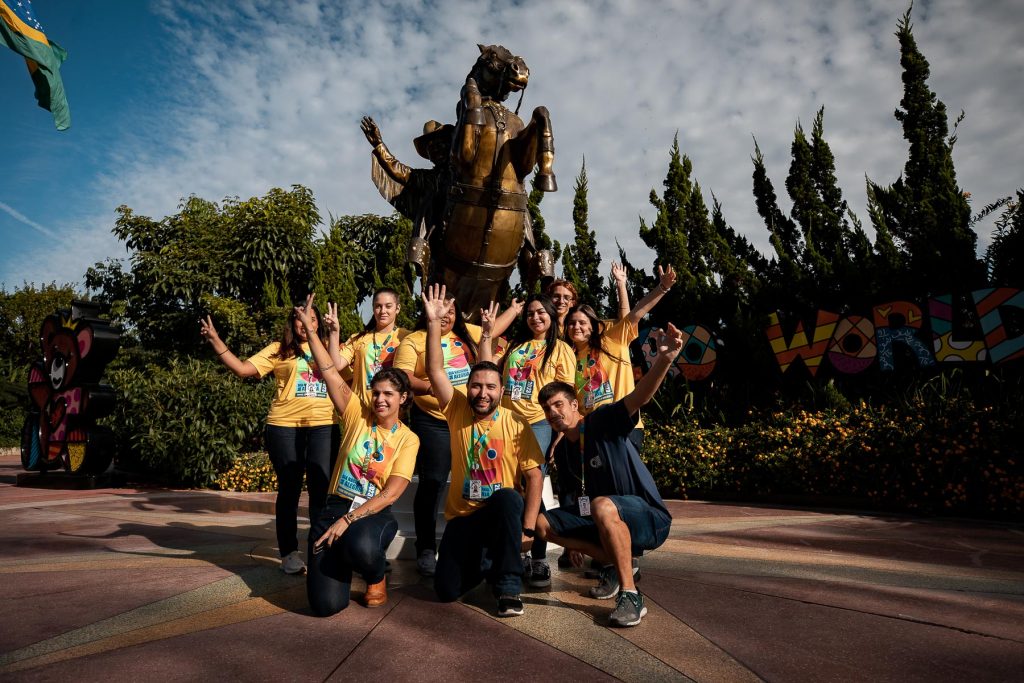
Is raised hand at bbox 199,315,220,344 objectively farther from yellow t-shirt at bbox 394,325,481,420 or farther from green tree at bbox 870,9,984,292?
green tree at bbox 870,9,984,292

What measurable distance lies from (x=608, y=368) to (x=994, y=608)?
7.07 feet

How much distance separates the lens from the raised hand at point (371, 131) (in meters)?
6.34

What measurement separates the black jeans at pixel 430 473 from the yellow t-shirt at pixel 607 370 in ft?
2.84

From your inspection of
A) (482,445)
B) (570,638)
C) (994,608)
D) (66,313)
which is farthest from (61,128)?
(994,608)

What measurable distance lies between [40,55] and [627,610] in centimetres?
998

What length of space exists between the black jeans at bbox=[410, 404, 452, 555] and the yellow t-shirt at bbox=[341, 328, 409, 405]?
1.43ft

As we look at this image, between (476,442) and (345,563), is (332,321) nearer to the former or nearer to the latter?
(476,442)

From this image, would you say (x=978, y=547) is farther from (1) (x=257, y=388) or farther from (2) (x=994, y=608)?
(1) (x=257, y=388)

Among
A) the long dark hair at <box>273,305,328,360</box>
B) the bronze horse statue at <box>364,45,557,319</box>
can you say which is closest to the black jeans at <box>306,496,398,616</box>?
the long dark hair at <box>273,305,328,360</box>

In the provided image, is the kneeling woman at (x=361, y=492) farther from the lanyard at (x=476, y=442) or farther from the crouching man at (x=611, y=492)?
the crouching man at (x=611, y=492)

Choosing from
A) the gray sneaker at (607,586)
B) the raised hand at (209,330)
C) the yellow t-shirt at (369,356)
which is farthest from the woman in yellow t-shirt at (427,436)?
the raised hand at (209,330)

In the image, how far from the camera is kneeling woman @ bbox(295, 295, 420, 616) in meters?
3.02

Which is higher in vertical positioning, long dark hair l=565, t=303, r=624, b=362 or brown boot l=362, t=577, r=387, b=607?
long dark hair l=565, t=303, r=624, b=362

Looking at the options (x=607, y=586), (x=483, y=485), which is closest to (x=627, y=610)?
(x=607, y=586)
